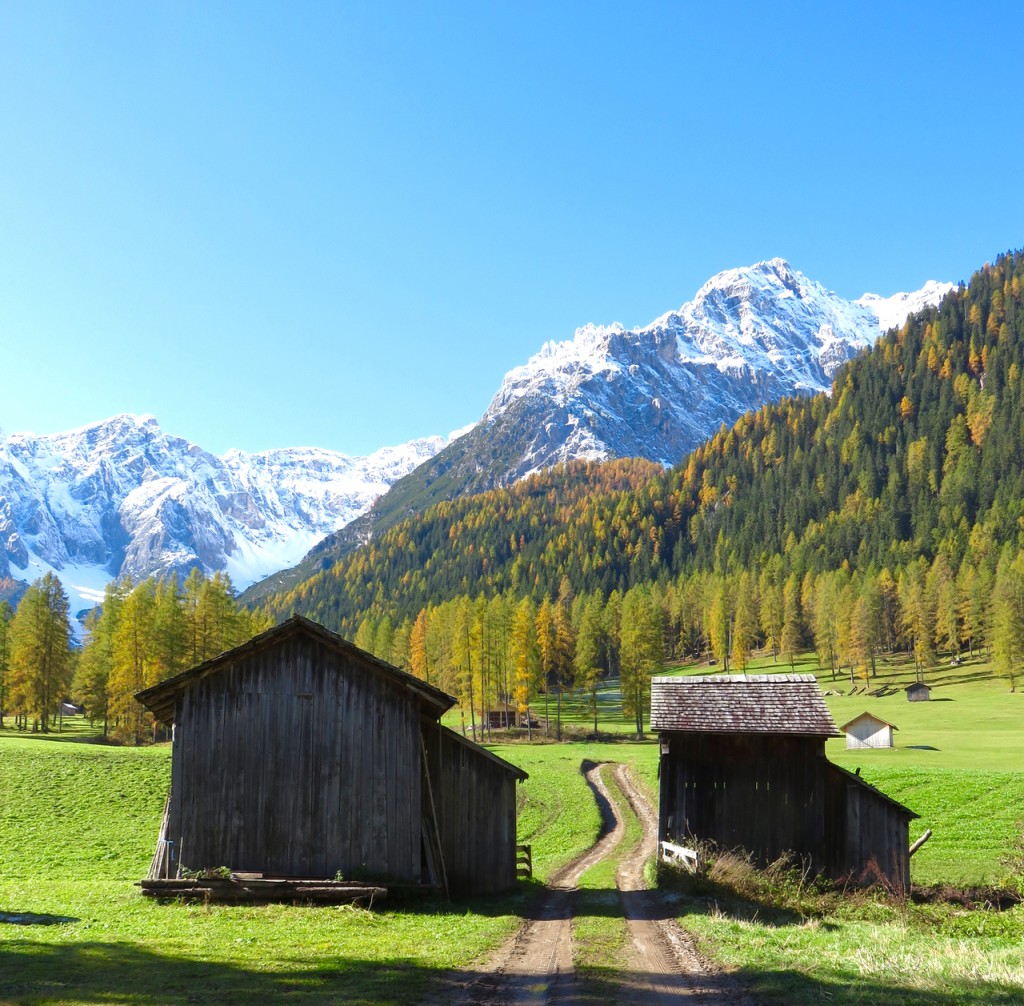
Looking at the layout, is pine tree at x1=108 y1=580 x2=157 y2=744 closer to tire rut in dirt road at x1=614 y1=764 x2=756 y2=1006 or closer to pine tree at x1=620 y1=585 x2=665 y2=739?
pine tree at x1=620 y1=585 x2=665 y2=739

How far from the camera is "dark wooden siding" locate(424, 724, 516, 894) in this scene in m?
23.2

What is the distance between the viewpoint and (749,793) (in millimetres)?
25312

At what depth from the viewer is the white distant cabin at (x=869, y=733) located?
210ft

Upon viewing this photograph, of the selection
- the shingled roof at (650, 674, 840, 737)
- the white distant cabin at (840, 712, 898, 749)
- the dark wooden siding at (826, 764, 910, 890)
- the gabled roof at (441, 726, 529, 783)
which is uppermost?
the shingled roof at (650, 674, 840, 737)

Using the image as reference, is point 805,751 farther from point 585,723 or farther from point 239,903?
point 585,723

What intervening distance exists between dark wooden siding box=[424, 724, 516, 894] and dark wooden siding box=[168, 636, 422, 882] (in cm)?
168

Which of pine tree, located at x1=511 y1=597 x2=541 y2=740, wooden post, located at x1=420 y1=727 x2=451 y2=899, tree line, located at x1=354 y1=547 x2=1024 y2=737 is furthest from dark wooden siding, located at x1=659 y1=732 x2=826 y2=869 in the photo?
pine tree, located at x1=511 y1=597 x2=541 y2=740

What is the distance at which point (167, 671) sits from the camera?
69.5 meters

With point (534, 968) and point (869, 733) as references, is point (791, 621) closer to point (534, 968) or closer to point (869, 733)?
point (869, 733)

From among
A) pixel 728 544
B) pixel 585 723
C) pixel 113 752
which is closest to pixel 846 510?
pixel 728 544

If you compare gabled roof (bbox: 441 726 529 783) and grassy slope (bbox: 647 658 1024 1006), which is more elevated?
gabled roof (bbox: 441 726 529 783)

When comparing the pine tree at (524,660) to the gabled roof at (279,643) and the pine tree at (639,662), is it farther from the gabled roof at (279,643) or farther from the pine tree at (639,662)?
the gabled roof at (279,643)

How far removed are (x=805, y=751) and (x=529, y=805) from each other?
21317 millimetres

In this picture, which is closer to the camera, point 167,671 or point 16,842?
point 16,842
